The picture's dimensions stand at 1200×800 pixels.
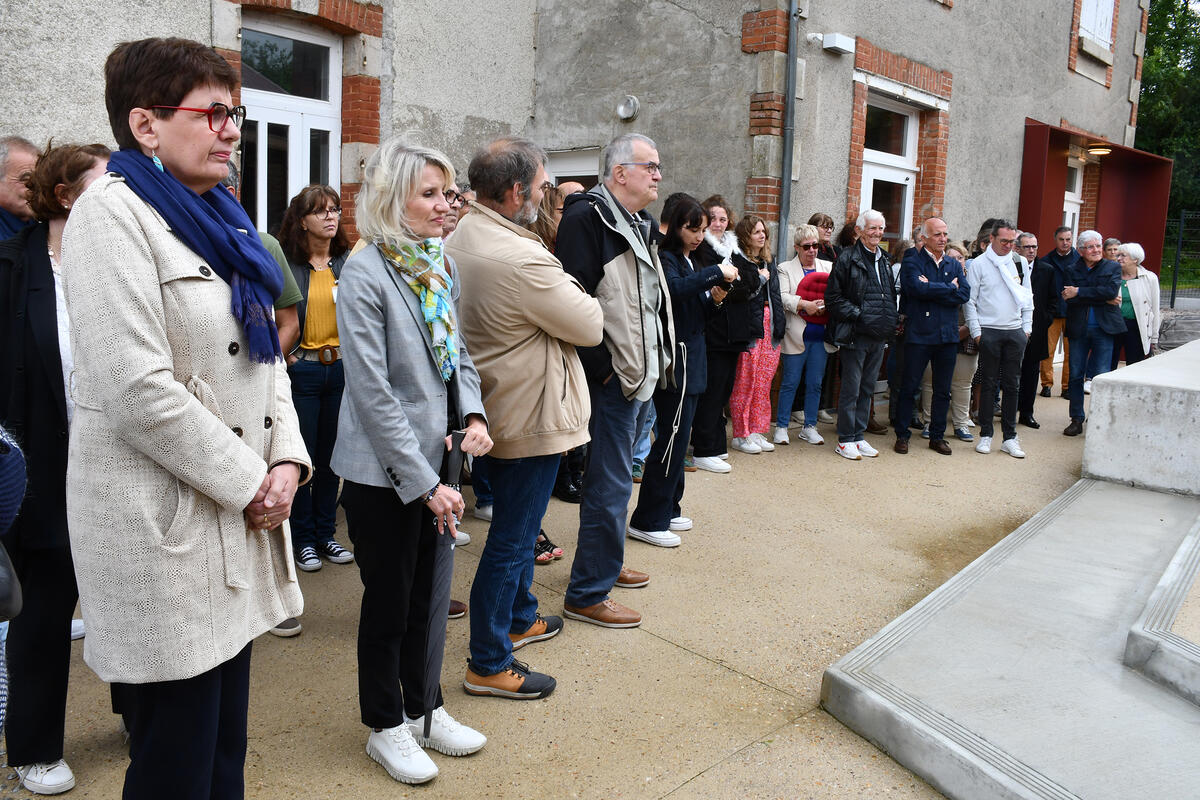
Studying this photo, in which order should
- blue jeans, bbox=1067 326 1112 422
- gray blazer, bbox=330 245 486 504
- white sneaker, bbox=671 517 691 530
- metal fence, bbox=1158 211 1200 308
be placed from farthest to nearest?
metal fence, bbox=1158 211 1200 308 → blue jeans, bbox=1067 326 1112 422 → white sneaker, bbox=671 517 691 530 → gray blazer, bbox=330 245 486 504

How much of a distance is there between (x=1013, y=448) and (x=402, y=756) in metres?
6.54

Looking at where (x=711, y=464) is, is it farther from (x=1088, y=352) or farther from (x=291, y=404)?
(x=1088, y=352)

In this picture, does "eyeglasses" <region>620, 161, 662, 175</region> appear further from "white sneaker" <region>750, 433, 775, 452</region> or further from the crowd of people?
"white sneaker" <region>750, 433, 775, 452</region>

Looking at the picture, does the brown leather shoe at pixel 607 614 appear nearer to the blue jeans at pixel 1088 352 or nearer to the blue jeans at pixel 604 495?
the blue jeans at pixel 604 495

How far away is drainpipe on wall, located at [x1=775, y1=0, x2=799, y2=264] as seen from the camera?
810 centimetres

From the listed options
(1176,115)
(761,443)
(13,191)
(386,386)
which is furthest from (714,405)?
(1176,115)

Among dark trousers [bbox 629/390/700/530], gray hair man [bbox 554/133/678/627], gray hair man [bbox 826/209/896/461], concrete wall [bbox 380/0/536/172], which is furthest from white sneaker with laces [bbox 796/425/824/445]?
gray hair man [bbox 554/133/678/627]

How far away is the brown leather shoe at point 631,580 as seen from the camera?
14.7 ft

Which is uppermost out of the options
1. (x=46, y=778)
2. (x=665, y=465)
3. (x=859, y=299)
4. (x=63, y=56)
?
(x=63, y=56)

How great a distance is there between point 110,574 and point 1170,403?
663 centimetres

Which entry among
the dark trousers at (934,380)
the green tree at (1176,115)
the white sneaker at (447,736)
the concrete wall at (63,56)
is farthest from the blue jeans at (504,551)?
the green tree at (1176,115)

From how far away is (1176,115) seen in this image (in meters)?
25.5

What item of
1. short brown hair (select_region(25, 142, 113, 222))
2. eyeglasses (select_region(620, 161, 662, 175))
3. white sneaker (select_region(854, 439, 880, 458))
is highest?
eyeglasses (select_region(620, 161, 662, 175))

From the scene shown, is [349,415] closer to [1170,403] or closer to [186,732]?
[186,732]
